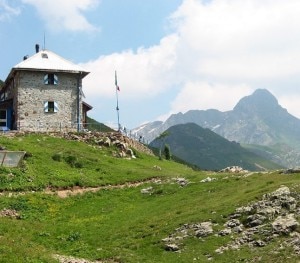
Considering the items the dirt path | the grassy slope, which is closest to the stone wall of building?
the grassy slope

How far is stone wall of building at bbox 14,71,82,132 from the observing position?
252 ft

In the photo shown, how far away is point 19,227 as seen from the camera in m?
37.3

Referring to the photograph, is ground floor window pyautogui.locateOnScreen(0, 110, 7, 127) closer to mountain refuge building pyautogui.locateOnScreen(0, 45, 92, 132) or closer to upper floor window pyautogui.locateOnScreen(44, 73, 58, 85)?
mountain refuge building pyautogui.locateOnScreen(0, 45, 92, 132)

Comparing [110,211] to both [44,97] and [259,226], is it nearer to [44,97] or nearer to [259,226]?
[259,226]

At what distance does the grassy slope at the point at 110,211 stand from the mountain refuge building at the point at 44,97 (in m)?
13.6

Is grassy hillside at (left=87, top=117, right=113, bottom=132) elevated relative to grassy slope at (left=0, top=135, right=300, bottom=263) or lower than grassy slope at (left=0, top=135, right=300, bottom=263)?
elevated

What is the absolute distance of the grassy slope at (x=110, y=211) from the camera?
31.2 m

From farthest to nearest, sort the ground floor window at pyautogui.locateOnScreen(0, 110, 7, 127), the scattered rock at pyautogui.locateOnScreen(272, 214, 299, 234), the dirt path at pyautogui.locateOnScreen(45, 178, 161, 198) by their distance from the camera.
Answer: the ground floor window at pyautogui.locateOnScreen(0, 110, 7, 127)
the dirt path at pyautogui.locateOnScreen(45, 178, 161, 198)
the scattered rock at pyautogui.locateOnScreen(272, 214, 299, 234)

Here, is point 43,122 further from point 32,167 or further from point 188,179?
point 188,179

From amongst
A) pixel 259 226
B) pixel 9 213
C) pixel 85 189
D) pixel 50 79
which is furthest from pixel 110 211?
pixel 50 79

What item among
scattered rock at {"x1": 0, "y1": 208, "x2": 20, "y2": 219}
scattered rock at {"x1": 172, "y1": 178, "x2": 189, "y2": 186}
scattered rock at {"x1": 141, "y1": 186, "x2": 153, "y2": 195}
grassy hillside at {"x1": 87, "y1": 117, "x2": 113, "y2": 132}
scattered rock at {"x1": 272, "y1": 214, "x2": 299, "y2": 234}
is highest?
grassy hillside at {"x1": 87, "y1": 117, "x2": 113, "y2": 132}

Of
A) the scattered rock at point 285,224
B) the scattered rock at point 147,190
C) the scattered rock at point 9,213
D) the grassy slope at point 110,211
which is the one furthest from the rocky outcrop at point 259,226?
the scattered rock at point 147,190

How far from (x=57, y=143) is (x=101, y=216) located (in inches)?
1058

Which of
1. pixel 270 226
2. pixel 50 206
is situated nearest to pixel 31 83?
pixel 50 206
